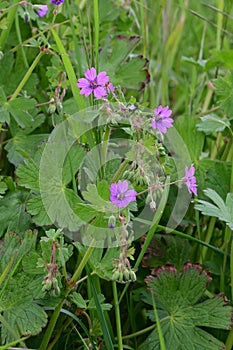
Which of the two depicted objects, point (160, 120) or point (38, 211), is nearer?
point (160, 120)

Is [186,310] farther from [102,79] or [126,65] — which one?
[126,65]

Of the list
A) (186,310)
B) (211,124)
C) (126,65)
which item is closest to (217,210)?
(186,310)

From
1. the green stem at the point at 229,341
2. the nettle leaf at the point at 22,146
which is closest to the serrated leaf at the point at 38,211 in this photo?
the nettle leaf at the point at 22,146

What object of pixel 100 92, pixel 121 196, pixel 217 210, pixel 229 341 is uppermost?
pixel 100 92

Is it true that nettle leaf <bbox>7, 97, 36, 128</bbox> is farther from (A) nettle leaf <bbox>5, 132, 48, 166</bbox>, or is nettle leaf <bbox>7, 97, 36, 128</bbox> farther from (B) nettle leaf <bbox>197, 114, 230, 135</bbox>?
(B) nettle leaf <bbox>197, 114, 230, 135</bbox>

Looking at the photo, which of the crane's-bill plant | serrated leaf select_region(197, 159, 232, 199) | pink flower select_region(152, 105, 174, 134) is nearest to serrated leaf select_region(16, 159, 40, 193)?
the crane's-bill plant

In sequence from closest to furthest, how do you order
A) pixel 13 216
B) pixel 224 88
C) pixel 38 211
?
1. pixel 38 211
2. pixel 13 216
3. pixel 224 88

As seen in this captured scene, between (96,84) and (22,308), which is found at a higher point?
(96,84)
